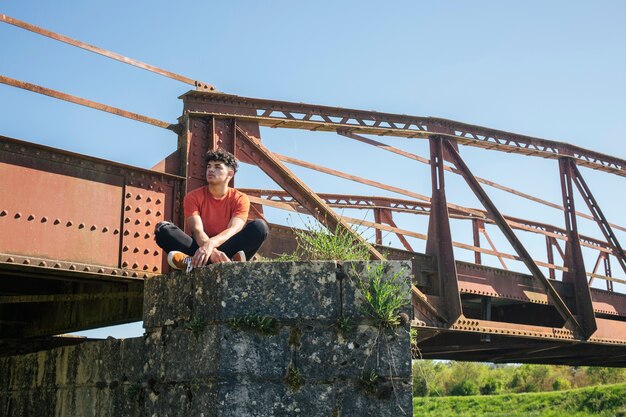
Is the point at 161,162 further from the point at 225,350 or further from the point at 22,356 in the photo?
the point at 225,350

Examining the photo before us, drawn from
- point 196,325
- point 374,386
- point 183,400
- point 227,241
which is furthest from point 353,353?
point 227,241

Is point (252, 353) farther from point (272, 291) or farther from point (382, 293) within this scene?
point (382, 293)

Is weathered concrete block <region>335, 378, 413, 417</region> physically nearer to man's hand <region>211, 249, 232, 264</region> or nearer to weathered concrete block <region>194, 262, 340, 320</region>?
weathered concrete block <region>194, 262, 340, 320</region>

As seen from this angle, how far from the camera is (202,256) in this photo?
5.73 m

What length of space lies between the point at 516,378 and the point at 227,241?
35.9 meters

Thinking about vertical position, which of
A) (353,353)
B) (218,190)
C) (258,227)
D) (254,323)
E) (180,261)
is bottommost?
(353,353)

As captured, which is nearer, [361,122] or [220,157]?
[220,157]

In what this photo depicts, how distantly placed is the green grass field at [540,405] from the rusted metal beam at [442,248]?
16928 mm

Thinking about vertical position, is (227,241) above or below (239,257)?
above

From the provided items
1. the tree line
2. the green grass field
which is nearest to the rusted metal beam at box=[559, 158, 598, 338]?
the green grass field

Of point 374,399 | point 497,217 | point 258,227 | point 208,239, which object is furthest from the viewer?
point 497,217

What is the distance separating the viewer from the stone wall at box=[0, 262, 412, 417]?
5109 mm

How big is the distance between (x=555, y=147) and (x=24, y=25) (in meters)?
9.54

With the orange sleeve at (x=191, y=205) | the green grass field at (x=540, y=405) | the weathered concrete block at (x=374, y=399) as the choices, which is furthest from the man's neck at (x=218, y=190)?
the green grass field at (x=540, y=405)
